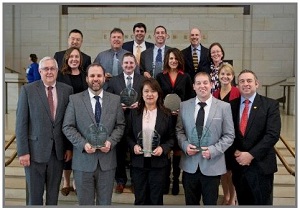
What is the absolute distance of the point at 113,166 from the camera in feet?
13.1

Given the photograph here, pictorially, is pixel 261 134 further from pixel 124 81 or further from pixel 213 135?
pixel 124 81

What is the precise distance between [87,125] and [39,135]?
490mm

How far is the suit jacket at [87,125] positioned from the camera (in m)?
3.85

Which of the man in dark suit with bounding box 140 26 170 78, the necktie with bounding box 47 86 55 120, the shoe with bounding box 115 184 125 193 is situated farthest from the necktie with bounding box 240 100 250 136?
the necktie with bounding box 47 86 55 120

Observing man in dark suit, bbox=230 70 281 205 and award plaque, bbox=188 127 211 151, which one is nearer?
award plaque, bbox=188 127 211 151

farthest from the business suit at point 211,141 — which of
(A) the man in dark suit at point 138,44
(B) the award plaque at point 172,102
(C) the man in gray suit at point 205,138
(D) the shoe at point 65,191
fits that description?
(A) the man in dark suit at point 138,44

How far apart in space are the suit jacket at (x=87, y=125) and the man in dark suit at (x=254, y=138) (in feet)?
3.82

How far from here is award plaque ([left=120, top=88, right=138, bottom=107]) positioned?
4.29 metres

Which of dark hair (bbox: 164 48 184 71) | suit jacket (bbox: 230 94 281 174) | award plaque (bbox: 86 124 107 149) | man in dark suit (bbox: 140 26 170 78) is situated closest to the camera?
award plaque (bbox: 86 124 107 149)

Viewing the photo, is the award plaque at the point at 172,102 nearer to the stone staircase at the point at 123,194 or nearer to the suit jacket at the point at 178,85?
the suit jacket at the point at 178,85

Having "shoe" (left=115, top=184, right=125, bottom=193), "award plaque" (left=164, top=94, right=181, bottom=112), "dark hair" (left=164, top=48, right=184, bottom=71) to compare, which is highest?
"dark hair" (left=164, top=48, right=184, bottom=71)

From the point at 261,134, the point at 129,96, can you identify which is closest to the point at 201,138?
the point at 261,134

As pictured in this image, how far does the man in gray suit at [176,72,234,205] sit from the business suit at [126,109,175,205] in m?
0.14

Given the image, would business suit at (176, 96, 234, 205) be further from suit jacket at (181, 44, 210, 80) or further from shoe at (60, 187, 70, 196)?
shoe at (60, 187, 70, 196)
